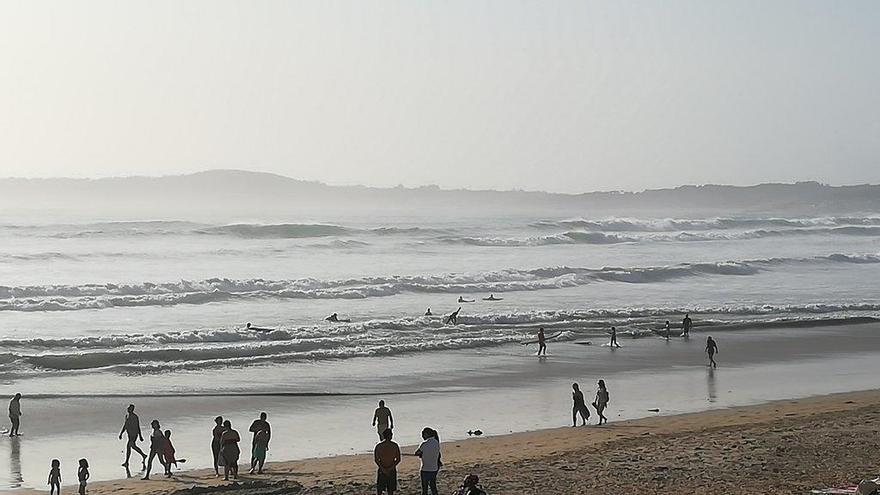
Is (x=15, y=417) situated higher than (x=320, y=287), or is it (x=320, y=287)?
(x=320, y=287)

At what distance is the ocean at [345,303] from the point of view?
26.3 meters

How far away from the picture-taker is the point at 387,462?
1326 cm

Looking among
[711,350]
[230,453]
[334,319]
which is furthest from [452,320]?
[230,453]

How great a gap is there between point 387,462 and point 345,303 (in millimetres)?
29902

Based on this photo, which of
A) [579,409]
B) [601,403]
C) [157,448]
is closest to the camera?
[157,448]

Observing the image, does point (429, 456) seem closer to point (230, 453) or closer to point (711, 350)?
point (230, 453)

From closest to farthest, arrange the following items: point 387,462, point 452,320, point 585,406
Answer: point 387,462 → point 585,406 → point 452,320

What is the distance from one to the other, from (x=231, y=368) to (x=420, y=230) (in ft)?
216

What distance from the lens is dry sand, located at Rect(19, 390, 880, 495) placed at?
1437 centimetres

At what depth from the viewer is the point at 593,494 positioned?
1391cm

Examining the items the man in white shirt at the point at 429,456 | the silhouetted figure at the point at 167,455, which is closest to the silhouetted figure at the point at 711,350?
the silhouetted figure at the point at 167,455

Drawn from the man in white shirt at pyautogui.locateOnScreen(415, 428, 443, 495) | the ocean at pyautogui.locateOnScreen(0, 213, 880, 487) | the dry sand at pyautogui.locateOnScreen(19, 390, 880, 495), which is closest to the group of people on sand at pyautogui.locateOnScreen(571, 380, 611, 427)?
the dry sand at pyautogui.locateOnScreen(19, 390, 880, 495)

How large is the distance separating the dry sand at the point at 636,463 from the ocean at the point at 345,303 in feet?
6.94

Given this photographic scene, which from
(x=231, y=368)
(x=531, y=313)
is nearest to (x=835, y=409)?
(x=231, y=368)
